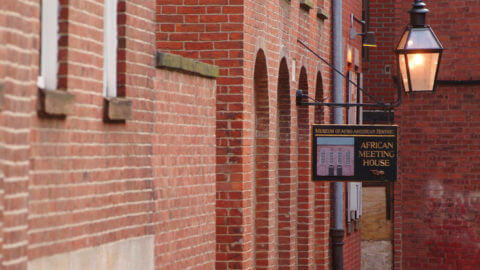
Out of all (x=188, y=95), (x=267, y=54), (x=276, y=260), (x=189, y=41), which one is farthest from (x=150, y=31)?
(x=276, y=260)

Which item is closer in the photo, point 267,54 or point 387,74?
point 267,54

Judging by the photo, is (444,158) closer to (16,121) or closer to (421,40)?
(421,40)

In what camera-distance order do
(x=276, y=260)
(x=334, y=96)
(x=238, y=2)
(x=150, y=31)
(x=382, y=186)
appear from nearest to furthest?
1. (x=150, y=31)
2. (x=238, y=2)
3. (x=276, y=260)
4. (x=334, y=96)
5. (x=382, y=186)

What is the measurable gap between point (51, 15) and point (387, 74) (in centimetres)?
1515

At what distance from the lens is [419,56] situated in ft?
38.3

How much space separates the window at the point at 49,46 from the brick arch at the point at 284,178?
23.4 feet

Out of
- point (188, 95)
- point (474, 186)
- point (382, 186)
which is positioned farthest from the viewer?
point (382, 186)

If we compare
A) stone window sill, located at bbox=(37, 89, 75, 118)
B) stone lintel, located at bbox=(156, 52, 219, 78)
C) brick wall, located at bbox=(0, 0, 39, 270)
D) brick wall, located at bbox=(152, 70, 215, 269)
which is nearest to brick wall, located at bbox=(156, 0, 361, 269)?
brick wall, located at bbox=(152, 70, 215, 269)

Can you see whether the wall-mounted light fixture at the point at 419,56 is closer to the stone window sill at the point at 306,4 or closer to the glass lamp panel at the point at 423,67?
the glass lamp panel at the point at 423,67

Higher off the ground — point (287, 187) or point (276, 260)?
point (287, 187)

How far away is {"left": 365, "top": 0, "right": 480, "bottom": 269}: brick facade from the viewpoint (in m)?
19.2

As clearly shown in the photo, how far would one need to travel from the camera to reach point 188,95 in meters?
8.09

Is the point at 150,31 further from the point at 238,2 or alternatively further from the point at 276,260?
the point at 276,260

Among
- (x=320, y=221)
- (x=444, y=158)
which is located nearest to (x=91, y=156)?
(x=320, y=221)
